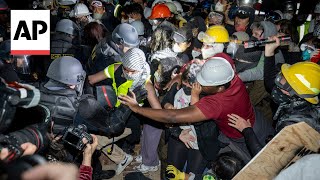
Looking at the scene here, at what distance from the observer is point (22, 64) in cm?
514

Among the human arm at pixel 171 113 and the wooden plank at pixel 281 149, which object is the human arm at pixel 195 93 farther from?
the wooden plank at pixel 281 149

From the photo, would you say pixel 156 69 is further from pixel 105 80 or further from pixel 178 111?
pixel 178 111

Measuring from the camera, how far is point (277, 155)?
284cm

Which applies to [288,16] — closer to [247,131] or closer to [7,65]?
[247,131]

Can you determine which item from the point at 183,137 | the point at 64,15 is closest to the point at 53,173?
the point at 183,137

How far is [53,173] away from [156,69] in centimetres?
356

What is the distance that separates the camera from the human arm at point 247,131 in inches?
133

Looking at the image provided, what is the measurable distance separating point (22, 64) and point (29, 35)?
71 cm

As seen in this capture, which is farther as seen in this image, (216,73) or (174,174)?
(174,174)

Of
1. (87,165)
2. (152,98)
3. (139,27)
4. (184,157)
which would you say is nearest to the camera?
(87,165)

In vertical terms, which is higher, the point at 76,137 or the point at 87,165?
the point at 76,137

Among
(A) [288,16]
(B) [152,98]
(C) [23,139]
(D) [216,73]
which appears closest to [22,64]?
(B) [152,98]

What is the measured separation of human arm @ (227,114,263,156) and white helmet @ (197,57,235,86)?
0.40 metres

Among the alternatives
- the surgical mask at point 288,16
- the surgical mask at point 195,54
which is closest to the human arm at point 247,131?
the surgical mask at point 195,54
